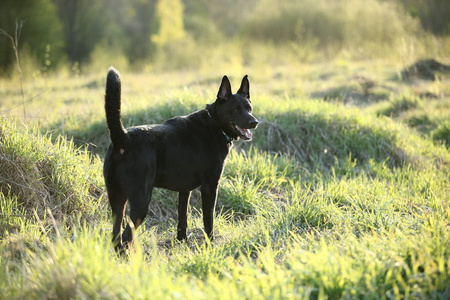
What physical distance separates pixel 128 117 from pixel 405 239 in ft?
14.7

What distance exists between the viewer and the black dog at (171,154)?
2.86 meters

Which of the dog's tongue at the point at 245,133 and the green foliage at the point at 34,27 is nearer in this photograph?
the dog's tongue at the point at 245,133

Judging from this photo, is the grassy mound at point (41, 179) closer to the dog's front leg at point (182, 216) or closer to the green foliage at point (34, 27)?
the dog's front leg at point (182, 216)

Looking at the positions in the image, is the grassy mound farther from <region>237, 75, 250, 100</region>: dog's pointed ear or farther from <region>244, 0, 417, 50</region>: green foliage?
<region>244, 0, 417, 50</region>: green foliage

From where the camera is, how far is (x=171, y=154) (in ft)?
10.3

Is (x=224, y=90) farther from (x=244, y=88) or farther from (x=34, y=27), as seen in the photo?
(x=34, y=27)

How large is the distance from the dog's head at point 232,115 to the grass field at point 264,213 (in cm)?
80

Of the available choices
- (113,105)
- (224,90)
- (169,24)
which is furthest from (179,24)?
(113,105)

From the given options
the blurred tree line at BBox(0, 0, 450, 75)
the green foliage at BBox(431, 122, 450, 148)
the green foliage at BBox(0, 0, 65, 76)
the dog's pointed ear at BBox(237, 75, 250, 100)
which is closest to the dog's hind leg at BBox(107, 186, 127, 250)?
the dog's pointed ear at BBox(237, 75, 250, 100)

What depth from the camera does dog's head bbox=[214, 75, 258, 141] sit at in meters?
3.54

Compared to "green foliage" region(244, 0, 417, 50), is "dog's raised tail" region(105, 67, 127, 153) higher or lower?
lower

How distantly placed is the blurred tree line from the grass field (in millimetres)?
9258

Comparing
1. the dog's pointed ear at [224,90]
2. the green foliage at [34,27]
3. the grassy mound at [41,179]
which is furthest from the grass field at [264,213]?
the green foliage at [34,27]

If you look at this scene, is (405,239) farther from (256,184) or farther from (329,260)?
(256,184)
